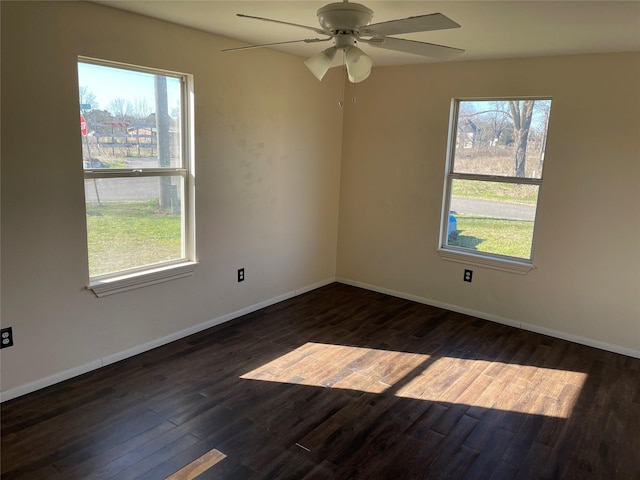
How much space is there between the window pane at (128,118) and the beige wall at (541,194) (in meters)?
2.11

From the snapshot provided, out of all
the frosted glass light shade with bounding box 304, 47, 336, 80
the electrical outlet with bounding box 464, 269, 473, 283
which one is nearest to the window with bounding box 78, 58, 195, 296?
the frosted glass light shade with bounding box 304, 47, 336, 80

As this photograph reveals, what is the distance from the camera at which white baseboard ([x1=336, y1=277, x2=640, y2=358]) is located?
372cm

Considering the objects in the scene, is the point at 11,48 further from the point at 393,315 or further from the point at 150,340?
the point at 393,315

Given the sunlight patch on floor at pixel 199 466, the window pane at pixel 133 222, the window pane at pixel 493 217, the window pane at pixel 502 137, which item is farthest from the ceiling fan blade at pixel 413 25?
the window pane at pixel 493 217

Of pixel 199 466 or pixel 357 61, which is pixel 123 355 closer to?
pixel 199 466

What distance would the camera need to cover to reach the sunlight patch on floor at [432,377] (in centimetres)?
296

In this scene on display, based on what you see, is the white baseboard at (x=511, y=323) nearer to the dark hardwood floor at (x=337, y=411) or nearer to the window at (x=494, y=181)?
the dark hardwood floor at (x=337, y=411)

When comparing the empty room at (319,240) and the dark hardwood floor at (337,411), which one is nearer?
the dark hardwood floor at (337,411)

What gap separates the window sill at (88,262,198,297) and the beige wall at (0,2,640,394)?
0.06 meters

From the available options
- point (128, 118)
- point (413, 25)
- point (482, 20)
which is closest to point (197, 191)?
point (128, 118)

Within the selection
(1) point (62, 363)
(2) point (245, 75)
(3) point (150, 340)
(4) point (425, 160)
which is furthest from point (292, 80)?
(1) point (62, 363)

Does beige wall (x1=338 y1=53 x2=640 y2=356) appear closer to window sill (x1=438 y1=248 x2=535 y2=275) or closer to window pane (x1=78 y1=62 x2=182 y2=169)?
window sill (x1=438 y1=248 x2=535 y2=275)

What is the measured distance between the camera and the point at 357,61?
2355mm

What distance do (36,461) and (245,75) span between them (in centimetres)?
299
